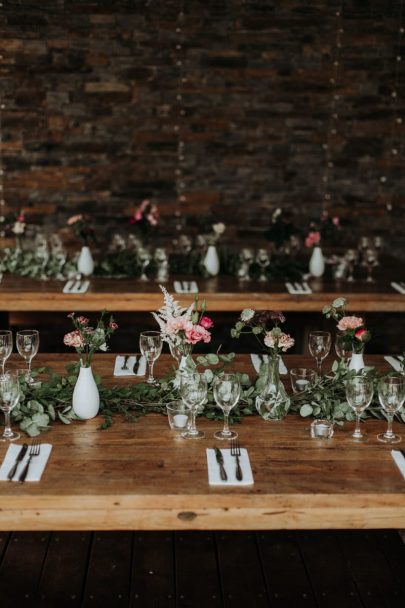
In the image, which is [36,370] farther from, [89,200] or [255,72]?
[255,72]

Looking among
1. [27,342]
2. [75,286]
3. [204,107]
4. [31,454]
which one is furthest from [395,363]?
[204,107]

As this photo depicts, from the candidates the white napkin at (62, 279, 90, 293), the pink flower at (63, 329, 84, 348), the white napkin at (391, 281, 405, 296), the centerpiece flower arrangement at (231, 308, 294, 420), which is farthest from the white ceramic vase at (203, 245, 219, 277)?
the pink flower at (63, 329, 84, 348)

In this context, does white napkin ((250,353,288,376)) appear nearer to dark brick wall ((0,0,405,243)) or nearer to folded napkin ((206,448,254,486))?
folded napkin ((206,448,254,486))

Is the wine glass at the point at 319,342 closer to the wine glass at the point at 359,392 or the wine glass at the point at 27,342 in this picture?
the wine glass at the point at 359,392

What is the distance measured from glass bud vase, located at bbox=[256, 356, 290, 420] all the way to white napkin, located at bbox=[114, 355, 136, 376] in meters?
0.62

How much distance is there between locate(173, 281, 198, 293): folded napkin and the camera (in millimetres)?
4238

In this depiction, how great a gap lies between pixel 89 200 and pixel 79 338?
3392mm
